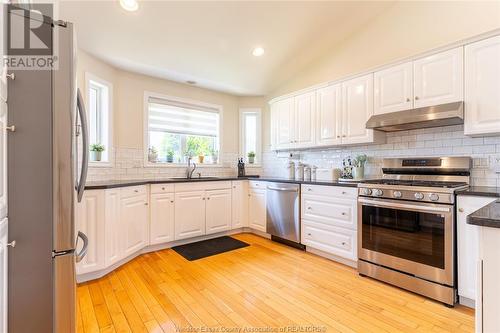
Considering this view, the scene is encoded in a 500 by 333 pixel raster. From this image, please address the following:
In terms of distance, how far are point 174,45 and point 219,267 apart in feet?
8.98

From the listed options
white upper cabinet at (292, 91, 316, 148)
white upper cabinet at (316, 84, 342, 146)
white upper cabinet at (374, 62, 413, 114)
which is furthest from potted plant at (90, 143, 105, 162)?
white upper cabinet at (374, 62, 413, 114)

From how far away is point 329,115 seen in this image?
339cm

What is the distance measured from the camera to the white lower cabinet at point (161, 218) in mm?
3270

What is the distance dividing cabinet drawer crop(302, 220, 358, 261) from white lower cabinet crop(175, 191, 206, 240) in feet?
4.86

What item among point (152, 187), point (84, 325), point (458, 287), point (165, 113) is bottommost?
point (84, 325)

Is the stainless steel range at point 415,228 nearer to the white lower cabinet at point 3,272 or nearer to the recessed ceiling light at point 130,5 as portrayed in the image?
the white lower cabinet at point 3,272

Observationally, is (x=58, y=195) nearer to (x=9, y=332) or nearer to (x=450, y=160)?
(x=9, y=332)

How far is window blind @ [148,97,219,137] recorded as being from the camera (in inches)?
155

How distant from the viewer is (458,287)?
204 cm

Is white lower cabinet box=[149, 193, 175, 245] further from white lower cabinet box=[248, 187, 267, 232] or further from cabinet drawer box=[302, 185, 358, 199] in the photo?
cabinet drawer box=[302, 185, 358, 199]

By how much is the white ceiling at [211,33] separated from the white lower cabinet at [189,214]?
1819 millimetres

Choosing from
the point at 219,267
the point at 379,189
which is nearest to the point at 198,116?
the point at 219,267

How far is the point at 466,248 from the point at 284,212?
6.53 ft

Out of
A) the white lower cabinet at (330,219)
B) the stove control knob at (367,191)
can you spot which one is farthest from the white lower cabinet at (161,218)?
the stove control knob at (367,191)
